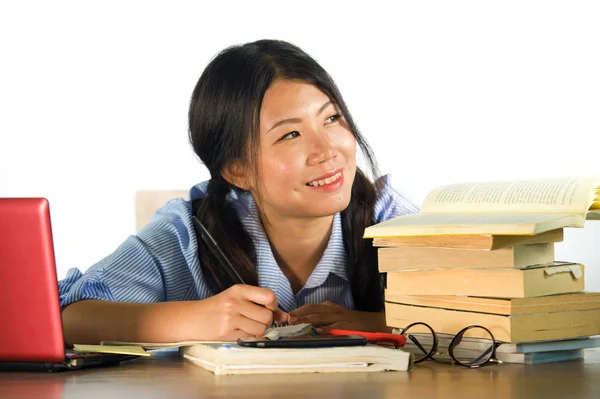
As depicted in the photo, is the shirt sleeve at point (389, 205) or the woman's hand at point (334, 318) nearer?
the woman's hand at point (334, 318)

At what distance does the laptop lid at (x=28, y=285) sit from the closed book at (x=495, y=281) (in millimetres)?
491

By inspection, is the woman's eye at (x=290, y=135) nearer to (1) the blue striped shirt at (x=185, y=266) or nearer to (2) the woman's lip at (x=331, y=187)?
(2) the woman's lip at (x=331, y=187)

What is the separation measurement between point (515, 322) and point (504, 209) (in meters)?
0.16

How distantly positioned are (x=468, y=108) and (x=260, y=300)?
8.24ft

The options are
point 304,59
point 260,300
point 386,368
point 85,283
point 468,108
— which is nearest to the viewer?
point 386,368

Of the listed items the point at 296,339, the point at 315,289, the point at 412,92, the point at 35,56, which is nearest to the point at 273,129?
the point at 315,289

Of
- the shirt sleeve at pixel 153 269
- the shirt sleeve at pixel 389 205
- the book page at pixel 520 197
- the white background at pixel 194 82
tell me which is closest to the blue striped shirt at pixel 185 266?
the shirt sleeve at pixel 153 269

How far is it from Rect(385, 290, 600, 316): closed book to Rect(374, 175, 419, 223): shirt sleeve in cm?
64

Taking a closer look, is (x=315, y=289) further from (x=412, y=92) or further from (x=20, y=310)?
(x=412, y=92)

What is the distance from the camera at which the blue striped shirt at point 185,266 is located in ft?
5.74

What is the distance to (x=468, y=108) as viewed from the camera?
3730 mm

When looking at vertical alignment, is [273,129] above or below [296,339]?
above

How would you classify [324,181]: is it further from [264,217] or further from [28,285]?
[28,285]

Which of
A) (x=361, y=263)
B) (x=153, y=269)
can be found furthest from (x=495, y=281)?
(x=153, y=269)
